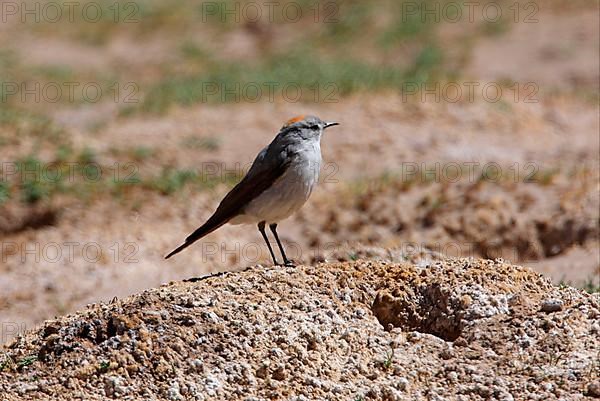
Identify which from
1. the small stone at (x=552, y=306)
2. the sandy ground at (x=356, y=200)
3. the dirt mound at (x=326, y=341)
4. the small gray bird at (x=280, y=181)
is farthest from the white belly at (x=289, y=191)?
the small stone at (x=552, y=306)

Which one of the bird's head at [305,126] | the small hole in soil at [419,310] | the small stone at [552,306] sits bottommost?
the small hole in soil at [419,310]

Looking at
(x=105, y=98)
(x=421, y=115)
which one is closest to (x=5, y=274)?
(x=421, y=115)

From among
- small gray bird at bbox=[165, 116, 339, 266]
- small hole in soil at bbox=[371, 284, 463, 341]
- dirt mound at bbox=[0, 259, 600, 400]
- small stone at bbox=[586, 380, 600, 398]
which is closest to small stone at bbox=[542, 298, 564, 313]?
dirt mound at bbox=[0, 259, 600, 400]

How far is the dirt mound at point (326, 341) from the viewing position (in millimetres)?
5230

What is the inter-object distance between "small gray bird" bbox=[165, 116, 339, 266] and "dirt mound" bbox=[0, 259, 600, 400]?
44.3 inches

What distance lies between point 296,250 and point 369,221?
84cm

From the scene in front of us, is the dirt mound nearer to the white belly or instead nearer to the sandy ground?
the white belly

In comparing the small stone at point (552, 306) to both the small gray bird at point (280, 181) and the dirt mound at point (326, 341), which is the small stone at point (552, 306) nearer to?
the dirt mound at point (326, 341)

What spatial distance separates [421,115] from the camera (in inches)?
565

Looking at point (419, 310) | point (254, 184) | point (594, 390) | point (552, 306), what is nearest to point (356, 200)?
point (254, 184)

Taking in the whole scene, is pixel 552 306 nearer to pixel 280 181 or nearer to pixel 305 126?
pixel 280 181

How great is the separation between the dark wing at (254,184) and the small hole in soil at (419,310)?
1512mm

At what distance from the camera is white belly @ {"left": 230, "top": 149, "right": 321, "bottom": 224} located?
7.18 meters

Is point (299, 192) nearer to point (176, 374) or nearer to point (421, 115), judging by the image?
point (176, 374)
